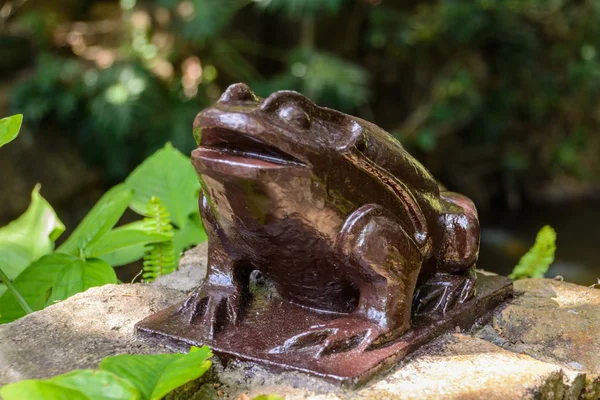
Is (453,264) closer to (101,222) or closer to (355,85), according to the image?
(101,222)

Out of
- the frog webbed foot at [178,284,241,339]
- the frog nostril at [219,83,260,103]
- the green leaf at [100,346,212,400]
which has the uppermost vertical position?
the frog nostril at [219,83,260,103]

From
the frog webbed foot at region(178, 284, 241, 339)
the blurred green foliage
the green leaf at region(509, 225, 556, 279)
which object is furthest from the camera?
the blurred green foliage

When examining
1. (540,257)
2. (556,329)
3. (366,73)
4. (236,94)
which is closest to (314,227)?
(236,94)

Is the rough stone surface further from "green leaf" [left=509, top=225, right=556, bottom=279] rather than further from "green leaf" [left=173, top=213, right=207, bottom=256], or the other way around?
"green leaf" [left=173, top=213, right=207, bottom=256]

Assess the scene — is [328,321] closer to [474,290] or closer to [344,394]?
[344,394]

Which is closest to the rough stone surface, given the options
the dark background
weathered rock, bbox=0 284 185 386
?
weathered rock, bbox=0 284 185 386

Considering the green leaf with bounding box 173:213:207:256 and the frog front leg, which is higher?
the frog front leg

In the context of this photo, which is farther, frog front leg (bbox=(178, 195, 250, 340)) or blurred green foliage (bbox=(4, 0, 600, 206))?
blurred green foliage (bbox=(4, 0, 600, 206))
